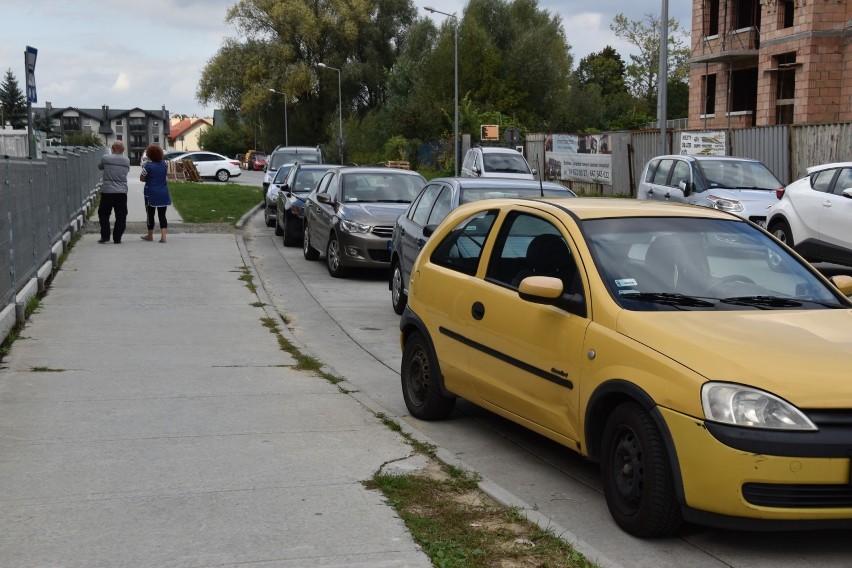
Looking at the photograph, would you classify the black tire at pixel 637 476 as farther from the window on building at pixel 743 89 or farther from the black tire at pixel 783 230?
the window on building at pixel 743 89

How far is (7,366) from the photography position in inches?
341

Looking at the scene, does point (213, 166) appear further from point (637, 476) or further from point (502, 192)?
point (637, 476)

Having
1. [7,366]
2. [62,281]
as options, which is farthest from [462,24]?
[7,366]

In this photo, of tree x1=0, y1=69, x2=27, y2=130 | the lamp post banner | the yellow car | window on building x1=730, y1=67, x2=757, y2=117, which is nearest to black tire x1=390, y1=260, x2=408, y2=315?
the yellow car

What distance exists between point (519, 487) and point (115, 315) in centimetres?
687

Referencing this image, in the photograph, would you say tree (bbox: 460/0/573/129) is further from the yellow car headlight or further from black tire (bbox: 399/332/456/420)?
the yellow car headlight

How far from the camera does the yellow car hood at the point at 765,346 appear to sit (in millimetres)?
4527

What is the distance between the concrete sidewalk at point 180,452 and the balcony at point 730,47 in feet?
115

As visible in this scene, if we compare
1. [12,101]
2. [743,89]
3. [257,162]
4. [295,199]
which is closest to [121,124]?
[12,101]

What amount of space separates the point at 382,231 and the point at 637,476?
10800mm

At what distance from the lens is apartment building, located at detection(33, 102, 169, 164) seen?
174500 mm

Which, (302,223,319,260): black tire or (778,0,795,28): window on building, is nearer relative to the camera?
(302,223,319,260): black tire

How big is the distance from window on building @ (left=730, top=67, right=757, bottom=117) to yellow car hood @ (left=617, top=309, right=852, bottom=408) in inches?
1619

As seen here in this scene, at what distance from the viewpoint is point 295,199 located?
2069 cm
